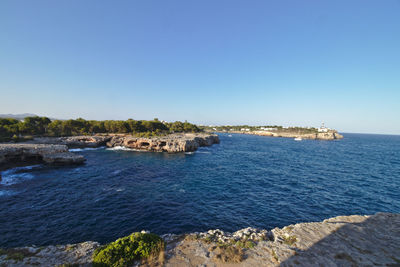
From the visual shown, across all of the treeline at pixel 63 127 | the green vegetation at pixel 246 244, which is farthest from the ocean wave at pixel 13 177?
the green vegetation at pixel 246 244

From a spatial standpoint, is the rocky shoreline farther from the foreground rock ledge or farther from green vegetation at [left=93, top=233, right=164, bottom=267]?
green vegetation at [left=93, top=233, right=164, bottom=267]

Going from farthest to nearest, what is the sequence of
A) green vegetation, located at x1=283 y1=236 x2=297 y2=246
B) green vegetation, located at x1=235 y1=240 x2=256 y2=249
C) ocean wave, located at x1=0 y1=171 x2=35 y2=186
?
ocean wave, located at x1=0 y1=171 x2=35 y2=186, green vegetation, located at x1=283 y1=236 x2=297 y2=246, green vegetation, located at x1=235 y1=240 x2=256 y2=249

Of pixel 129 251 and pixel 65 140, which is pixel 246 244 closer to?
pixel 129 251

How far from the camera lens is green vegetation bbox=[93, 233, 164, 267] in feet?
25.5

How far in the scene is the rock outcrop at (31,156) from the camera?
3384cm

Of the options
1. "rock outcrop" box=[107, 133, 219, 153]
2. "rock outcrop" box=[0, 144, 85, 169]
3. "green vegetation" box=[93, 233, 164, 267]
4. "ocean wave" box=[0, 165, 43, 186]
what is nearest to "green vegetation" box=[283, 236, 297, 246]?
"green vegetation" box=[93, 233, 164, 267]

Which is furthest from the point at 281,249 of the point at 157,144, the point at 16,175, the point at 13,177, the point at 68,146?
the point at 68,146

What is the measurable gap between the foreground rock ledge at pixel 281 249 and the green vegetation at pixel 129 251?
Answer: 79cm

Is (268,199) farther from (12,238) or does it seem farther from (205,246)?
(12,238)

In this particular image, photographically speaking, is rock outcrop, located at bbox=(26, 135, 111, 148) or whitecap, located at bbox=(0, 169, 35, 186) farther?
rock outcrop, located at bbox=(26, 135, 111, 148)

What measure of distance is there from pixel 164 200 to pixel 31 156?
39.9 metres

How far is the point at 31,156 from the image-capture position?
36406 millimetres

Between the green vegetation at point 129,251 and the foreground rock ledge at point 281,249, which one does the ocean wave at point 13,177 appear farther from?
the green vegetation at point 129,251

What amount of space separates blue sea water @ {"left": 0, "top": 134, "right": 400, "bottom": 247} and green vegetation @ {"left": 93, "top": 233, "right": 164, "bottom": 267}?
5.94 meters
